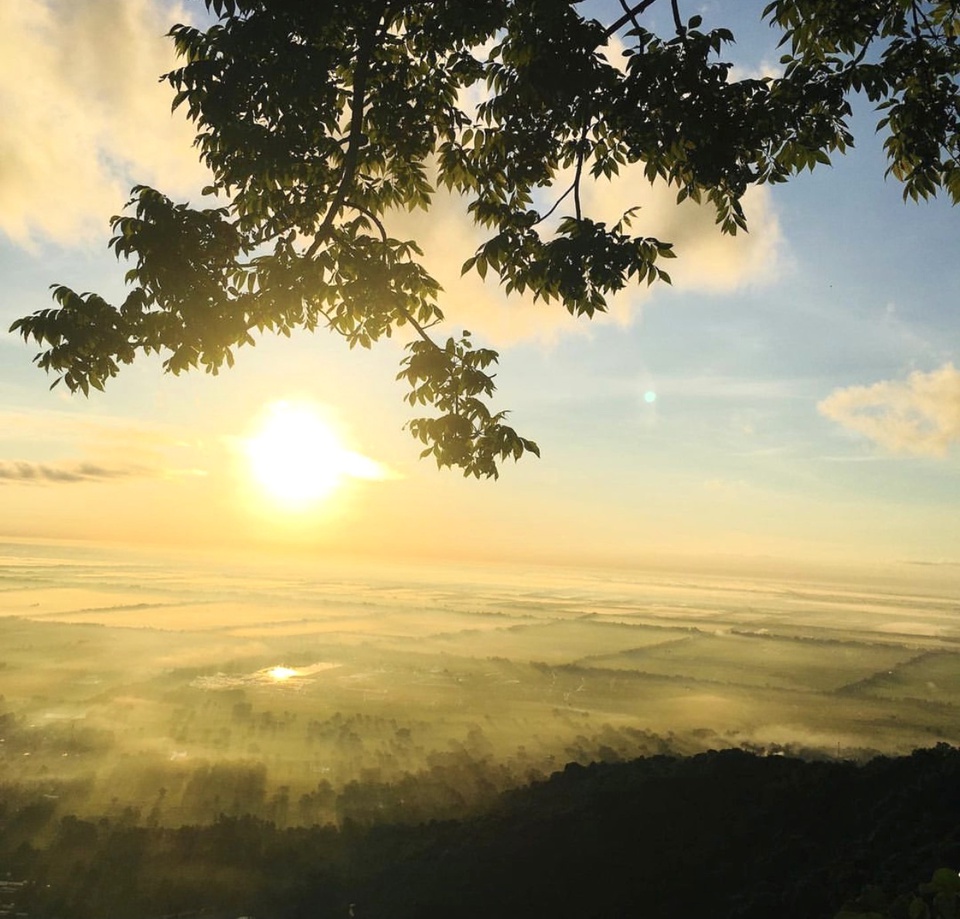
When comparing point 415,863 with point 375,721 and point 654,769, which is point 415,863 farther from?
point 375,721

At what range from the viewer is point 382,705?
270ft

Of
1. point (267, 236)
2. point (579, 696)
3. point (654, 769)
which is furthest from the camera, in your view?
point (579, 696)

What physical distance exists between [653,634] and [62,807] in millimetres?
152697

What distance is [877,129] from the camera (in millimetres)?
8742

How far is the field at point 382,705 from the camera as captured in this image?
4831cm

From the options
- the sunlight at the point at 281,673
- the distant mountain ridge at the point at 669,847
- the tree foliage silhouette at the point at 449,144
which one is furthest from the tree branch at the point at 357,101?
the sunlight at the point at 281,673

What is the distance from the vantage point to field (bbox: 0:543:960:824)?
4831 cm

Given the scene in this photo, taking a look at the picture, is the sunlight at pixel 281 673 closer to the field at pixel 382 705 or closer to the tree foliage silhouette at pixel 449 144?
the field at pixel 382 705

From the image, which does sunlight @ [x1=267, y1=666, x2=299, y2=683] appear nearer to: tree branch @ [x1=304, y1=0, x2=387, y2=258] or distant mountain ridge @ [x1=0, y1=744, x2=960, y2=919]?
distant mountain ridge @ [x1=0, y1=744, x2=960, y2=919]

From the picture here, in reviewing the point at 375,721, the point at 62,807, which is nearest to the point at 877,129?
the point at 62,807

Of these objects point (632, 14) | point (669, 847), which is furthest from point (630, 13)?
point (669, 847)

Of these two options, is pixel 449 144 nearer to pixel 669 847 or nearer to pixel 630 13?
pixel 630 13

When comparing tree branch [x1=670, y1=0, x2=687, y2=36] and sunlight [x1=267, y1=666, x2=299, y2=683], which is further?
sunlight [x1=267, y1=666, x2=299, y2=683]

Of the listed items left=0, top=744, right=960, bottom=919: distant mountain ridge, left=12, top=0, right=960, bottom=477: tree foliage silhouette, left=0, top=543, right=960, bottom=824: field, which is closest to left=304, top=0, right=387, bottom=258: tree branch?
left=12, top=0, right=960, bottom=477: tree foliage silhouette
